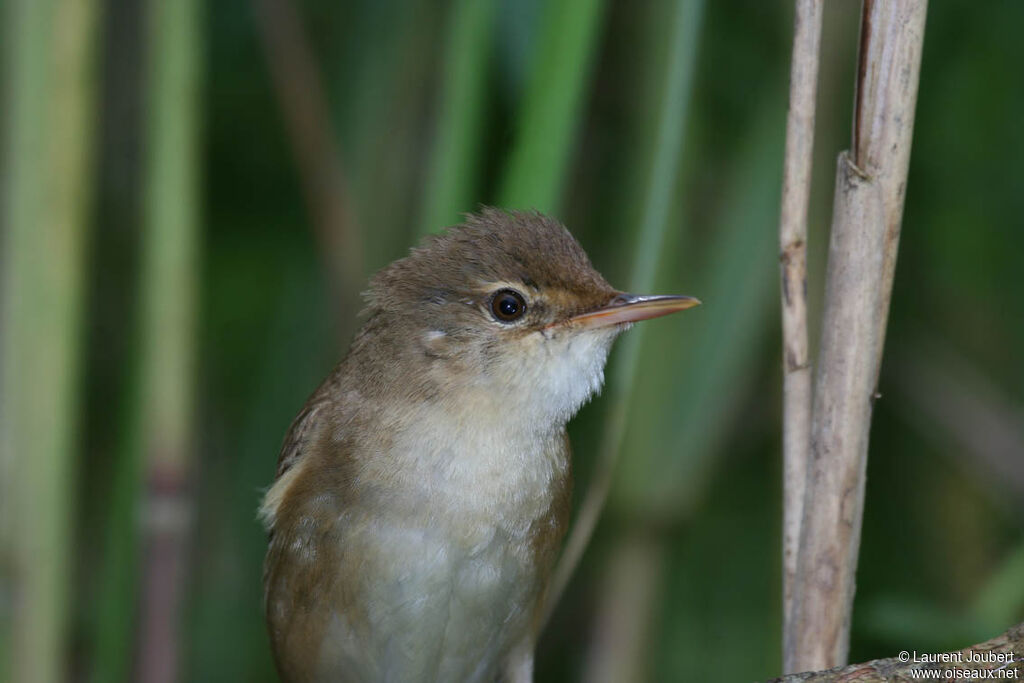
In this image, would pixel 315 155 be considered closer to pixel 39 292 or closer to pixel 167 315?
pixel 167 315

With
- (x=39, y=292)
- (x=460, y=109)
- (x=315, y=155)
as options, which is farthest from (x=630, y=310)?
(x=315, y=155)

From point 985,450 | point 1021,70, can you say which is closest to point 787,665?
point 985,450

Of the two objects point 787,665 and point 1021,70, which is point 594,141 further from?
point 787,665

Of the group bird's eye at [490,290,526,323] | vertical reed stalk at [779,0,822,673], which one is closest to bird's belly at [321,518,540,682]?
bird's eye at [490,290,526,323]

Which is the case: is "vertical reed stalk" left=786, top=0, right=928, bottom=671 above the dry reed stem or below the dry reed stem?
above

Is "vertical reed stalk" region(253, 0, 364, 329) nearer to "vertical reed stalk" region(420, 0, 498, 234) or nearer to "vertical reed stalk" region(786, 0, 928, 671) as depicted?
"vertical reed stalk" region(420, 0, 498, 234)

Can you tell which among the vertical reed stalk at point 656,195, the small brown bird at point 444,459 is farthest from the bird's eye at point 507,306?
the vertical reed stalk at point 656,195
